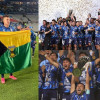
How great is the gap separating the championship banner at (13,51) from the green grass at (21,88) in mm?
180

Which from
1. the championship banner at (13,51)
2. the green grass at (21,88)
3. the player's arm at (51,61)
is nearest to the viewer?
the player's arm at (51,61)

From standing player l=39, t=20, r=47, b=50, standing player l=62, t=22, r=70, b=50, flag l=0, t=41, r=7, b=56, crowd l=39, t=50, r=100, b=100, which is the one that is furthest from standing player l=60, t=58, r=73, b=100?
A: flag l=0, t=41, r=7, b=56

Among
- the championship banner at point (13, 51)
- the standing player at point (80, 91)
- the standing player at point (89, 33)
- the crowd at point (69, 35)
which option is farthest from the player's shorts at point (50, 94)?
the championship banner at point (13, 51)

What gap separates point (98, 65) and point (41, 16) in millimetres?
690

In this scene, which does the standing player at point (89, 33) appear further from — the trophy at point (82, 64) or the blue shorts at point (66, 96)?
the blue shorts at point (66, 96)

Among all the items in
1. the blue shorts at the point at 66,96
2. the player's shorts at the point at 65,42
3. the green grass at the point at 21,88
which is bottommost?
the green grass at the point at 21,88

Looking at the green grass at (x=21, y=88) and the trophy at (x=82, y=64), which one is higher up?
the trophy at (x=82, y=64)

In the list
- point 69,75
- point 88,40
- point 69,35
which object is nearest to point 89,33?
point 88,40

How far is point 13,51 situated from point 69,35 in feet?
2.91

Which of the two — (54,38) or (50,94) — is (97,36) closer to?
(54,38)

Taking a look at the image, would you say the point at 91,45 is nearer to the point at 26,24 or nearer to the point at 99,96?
the point at 99,96

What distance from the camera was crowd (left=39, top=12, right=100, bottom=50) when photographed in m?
1.71

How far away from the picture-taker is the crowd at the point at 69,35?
1.71 meters

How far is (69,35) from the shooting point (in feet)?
5.79
